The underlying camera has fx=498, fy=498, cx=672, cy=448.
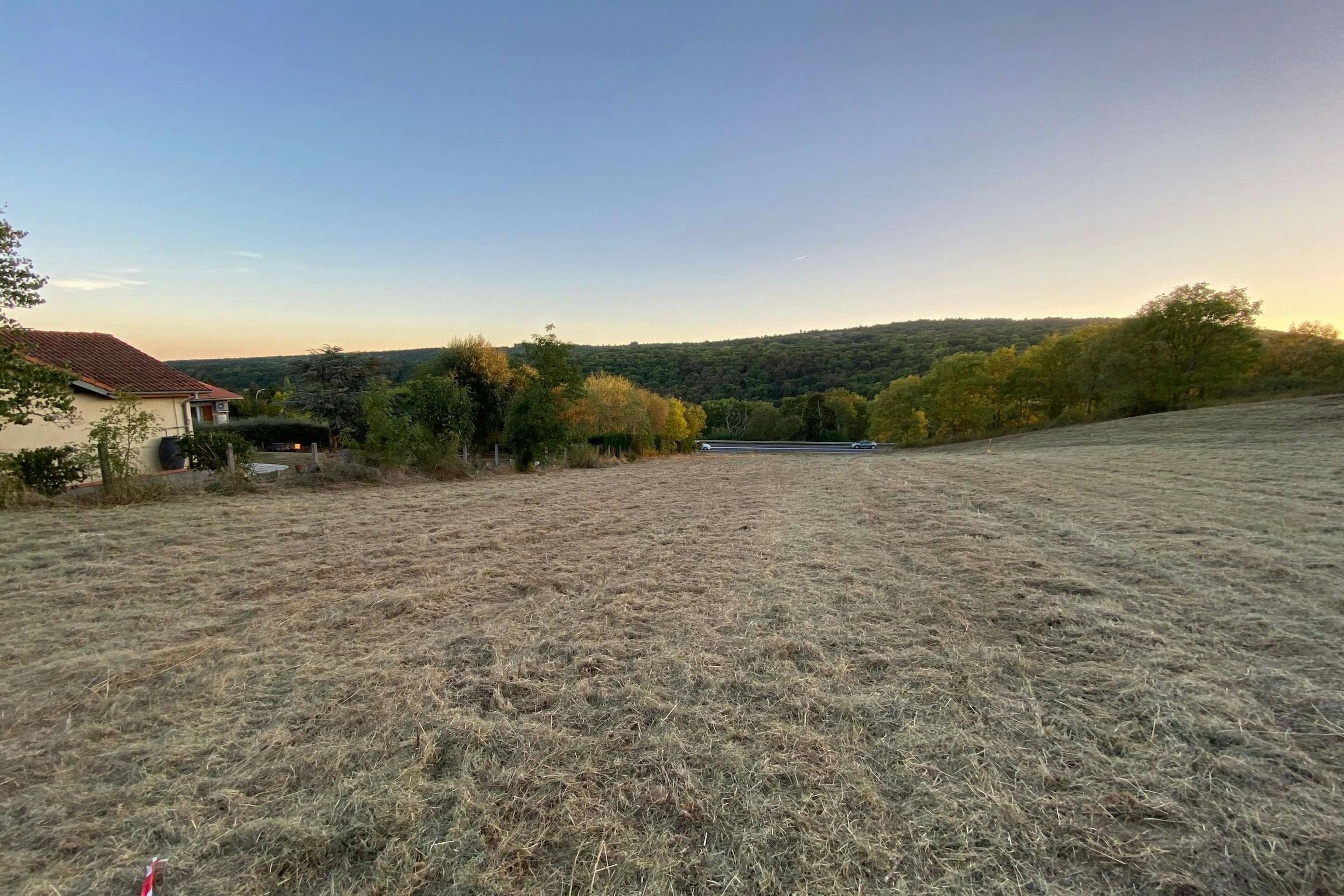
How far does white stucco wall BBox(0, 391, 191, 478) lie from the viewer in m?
10.2

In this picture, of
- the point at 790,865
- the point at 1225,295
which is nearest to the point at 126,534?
the point at 790,865

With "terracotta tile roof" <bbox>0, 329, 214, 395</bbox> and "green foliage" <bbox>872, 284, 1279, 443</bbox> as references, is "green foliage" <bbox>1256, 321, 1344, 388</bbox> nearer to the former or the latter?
"green foliage" <bbox>872, 284, 1279, 443</bbox>

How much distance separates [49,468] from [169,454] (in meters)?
7.55

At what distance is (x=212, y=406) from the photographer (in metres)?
24.0

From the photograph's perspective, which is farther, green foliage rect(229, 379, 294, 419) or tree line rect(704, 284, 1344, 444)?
green foliage rect(229, 379, 294, 419)

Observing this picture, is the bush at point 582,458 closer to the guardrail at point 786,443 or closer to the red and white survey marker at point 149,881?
the red and white survey marker at point 149,881

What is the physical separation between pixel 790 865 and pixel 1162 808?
128cm

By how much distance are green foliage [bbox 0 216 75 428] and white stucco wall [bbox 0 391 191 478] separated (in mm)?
1185

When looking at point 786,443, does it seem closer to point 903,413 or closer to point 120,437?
point 903,413

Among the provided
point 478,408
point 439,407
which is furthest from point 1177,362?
point 478,408

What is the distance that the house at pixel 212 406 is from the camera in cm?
1598

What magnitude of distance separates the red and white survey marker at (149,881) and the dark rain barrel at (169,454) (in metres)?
16.0

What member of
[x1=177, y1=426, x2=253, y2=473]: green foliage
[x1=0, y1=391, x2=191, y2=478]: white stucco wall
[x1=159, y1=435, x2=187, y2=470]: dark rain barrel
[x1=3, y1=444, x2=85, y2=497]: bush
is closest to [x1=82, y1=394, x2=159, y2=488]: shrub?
[x1=3, y1=444, x2=85, y2=497]: bush

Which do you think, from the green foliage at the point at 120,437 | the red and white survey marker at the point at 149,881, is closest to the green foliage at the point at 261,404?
the green foliage at the point at 120,437
